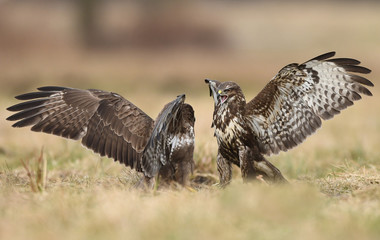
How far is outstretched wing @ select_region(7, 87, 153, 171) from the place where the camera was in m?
5.07

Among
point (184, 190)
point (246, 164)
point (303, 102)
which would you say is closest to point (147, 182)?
point (184, 190)

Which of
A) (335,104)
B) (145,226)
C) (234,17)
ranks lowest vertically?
(145,226)

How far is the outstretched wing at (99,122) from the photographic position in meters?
5.07

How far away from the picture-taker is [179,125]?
16.5 feet

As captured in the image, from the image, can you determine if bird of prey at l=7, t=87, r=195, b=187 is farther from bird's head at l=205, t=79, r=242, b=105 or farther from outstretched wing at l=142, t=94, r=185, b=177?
bird's head at l=205, t=79, r=242, b=105

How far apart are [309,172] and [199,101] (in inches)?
236

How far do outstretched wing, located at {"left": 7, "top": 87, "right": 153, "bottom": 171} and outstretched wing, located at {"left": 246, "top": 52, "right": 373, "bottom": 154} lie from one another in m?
0.94

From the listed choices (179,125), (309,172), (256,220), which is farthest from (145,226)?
(309,172)

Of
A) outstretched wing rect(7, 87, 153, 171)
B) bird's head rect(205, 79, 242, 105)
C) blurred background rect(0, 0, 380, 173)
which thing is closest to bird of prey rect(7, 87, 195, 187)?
outstretched wing rect(7, 87, 153, 171)

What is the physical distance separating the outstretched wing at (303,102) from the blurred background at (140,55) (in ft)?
4.72

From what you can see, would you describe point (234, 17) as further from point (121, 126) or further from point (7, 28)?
point (121, 126)

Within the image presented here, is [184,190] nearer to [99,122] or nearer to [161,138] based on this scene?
[161,138]

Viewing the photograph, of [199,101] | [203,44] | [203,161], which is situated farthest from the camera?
[203,44]

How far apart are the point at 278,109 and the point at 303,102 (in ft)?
0.71
